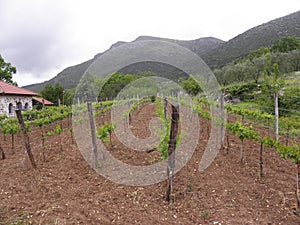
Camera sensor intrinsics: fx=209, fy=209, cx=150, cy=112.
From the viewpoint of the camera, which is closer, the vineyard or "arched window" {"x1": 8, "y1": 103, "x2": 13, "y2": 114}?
the vineyard

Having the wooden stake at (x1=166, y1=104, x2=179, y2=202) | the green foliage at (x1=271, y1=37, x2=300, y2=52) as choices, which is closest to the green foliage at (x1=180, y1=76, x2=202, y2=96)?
the wooden stake at (x1=166, y1=104, x2=179, y2=202)

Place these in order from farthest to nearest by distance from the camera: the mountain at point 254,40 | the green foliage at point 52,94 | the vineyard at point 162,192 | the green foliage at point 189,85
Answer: the mountain at point 254,40, the green foliage at point 52,94, the green foliage at point 189,85, the vineyard at point 162,192

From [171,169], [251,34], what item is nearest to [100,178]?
[171,169]

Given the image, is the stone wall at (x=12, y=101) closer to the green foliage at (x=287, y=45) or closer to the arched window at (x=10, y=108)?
the arched window at (x=10, y=108)

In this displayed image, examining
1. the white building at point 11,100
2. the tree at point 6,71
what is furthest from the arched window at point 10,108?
the tree at point 6,71

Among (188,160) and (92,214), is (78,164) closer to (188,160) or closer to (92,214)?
(92,214)

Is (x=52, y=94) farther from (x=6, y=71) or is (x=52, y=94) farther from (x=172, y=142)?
(x=172, y=142)

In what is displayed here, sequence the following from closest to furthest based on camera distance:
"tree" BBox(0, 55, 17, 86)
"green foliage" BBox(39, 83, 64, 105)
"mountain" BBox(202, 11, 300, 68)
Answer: "tree" BBox(0, 55, 17, 86) → "green foliage" BBox(39, 83, 64, 105) → "mountain" BBox(202, 11, 300, 68)

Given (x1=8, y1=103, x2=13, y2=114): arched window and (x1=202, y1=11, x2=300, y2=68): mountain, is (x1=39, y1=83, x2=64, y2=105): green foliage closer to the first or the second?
(x1=8, y1=103, x2=13, y2=114): arched window

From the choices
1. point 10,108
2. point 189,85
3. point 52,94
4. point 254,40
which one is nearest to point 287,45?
point 254,40

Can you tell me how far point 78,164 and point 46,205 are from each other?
6.76 feet

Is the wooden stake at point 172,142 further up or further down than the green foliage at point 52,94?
further down

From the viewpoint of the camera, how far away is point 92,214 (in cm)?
356

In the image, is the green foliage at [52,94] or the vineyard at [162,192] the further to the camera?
the green foliage at [52,94]
